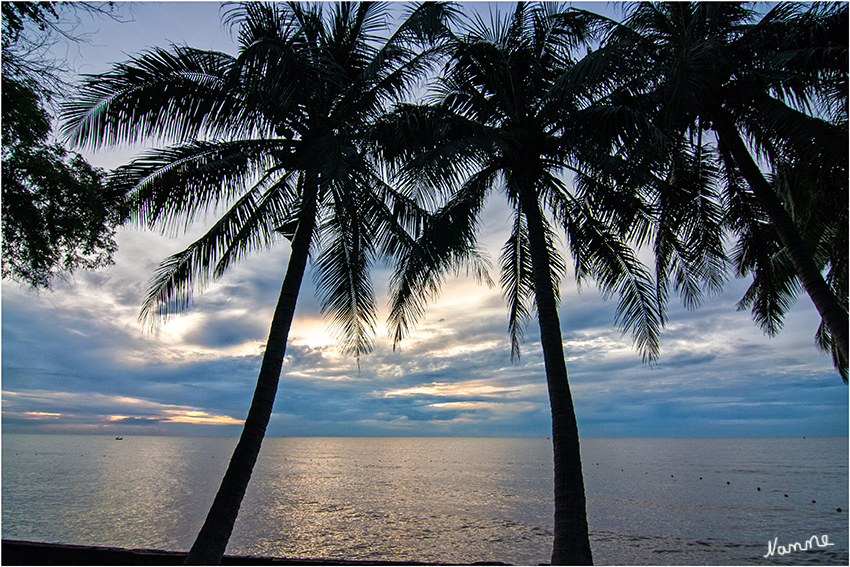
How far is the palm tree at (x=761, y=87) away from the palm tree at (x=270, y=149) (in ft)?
12.1

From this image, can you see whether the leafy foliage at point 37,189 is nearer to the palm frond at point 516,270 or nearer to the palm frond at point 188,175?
the palm frond at point 188,175

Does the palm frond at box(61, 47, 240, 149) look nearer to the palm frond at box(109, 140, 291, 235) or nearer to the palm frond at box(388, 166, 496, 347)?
the palm frond at box(109, 140, 291, 235)

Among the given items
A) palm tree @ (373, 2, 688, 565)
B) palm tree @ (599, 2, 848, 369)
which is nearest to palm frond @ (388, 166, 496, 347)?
palm tree @ (373, 2, 688, 565)

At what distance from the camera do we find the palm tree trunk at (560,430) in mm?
6484

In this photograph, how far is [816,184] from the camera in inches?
283

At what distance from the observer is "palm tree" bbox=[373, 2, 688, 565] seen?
7.08 m

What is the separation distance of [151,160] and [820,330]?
1973cm

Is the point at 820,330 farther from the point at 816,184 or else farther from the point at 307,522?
the point at 307,522

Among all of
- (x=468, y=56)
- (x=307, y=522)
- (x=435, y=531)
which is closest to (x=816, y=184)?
(x=468, y=56)
